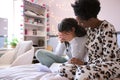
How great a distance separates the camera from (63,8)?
4242mm

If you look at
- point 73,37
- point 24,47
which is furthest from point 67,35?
point 24,47

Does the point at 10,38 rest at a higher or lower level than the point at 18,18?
lower

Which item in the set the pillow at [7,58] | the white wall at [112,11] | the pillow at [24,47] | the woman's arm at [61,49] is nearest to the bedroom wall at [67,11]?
the white wall at [112,11]

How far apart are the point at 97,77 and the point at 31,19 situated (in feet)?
10.5

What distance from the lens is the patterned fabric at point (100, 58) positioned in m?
1.08

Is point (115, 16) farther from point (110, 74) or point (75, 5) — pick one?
point (110, 74)

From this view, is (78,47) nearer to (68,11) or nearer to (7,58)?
(7,58)

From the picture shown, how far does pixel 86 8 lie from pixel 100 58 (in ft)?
1.22

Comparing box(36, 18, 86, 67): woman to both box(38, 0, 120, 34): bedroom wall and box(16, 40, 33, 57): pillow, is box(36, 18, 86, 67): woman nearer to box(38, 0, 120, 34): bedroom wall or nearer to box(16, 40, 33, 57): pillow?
box(16, 40, 33, 57): pillow

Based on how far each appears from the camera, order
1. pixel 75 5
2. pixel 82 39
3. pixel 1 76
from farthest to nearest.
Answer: pixel 82 39 → pixel 75 5 → pixel 1 76

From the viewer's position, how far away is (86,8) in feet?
4.39

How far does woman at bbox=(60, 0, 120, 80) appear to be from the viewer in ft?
3.57

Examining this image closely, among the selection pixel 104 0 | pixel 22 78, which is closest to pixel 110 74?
pixel 22 78

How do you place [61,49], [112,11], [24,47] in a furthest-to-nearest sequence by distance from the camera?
[112,11] < [24,47] < [61,49]
